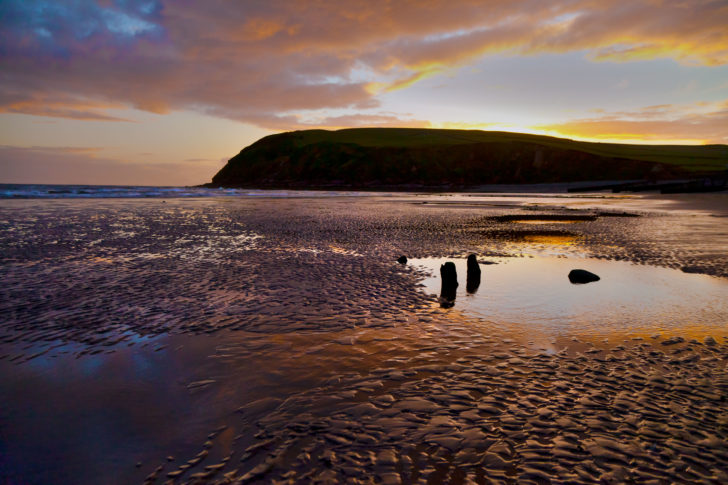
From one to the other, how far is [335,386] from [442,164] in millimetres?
125761

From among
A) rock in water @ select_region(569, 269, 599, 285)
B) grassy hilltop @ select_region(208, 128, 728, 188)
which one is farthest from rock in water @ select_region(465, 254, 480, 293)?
grassy hilltop @ select_region(208, 128, 728, 188)

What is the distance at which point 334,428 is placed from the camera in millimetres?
4445

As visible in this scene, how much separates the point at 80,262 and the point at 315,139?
158589 millimetres

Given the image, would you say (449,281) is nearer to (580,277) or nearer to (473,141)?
(580,277)

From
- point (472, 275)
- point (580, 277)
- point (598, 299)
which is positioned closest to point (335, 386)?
point (472, 275)

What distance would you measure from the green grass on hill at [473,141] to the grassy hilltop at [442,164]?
1.04 m

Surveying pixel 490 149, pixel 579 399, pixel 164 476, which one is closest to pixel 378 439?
pixel 164 476

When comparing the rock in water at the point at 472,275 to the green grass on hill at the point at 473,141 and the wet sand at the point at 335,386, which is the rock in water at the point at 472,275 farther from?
the green grass on hill at the point at 473,141

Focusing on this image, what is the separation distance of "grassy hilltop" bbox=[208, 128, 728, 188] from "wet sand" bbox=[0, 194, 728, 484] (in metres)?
112

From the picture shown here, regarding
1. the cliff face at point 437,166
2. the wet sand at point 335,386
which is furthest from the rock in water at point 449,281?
the cliff face at point 437,166

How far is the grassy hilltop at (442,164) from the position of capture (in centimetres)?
10744

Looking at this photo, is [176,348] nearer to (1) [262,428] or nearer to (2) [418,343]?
(1) [262,428]

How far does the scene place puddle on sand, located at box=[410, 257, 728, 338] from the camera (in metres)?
7.73

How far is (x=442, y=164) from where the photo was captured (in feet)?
411
